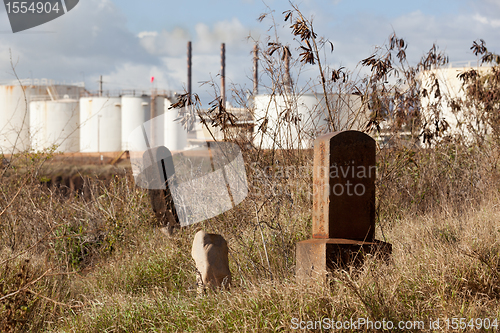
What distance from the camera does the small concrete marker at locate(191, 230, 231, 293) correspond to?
3658mm

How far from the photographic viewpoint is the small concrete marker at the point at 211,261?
12.0ft

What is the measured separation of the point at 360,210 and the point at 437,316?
3.39 feet

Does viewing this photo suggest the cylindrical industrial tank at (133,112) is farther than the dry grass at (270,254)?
Yes

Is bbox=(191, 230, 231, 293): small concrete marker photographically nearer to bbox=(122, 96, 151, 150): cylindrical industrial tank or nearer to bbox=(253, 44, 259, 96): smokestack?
bbox=(253, 44, 259, 96): smokestack

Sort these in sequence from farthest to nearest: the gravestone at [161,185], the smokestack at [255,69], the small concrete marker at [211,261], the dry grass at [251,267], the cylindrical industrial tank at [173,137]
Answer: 1. the cylindrical industrial tank at [173,137]
2. the gravestone at [161,185]
3. the smokestack at [255,69]
4. the small concrete marker at [211,261]
5. the dry grass at [251,267]

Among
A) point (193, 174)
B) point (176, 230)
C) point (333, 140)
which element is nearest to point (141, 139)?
point (193, 174)

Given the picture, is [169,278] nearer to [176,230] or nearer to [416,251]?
[176,230]

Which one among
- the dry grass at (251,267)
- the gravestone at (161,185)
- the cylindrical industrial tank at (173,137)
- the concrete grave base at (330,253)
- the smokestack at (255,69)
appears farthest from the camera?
the cylindrical industrial tank at (173,137)

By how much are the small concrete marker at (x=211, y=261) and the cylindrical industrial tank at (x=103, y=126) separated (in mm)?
30396

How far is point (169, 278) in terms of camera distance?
449 cm

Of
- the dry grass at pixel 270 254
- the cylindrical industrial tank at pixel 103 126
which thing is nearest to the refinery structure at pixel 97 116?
the cylindrical industrial tank at pixel 103 126

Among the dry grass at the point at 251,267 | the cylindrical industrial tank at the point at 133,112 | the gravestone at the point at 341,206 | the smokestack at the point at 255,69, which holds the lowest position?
the dry grass at the point at 251,267

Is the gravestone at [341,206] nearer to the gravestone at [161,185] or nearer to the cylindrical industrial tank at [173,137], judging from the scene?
the gravestone at [161,185]

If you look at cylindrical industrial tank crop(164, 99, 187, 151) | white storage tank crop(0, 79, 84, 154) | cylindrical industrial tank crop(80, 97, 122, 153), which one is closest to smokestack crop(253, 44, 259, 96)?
cylindrical industrial tank crop(164, 99, 187, 151)
